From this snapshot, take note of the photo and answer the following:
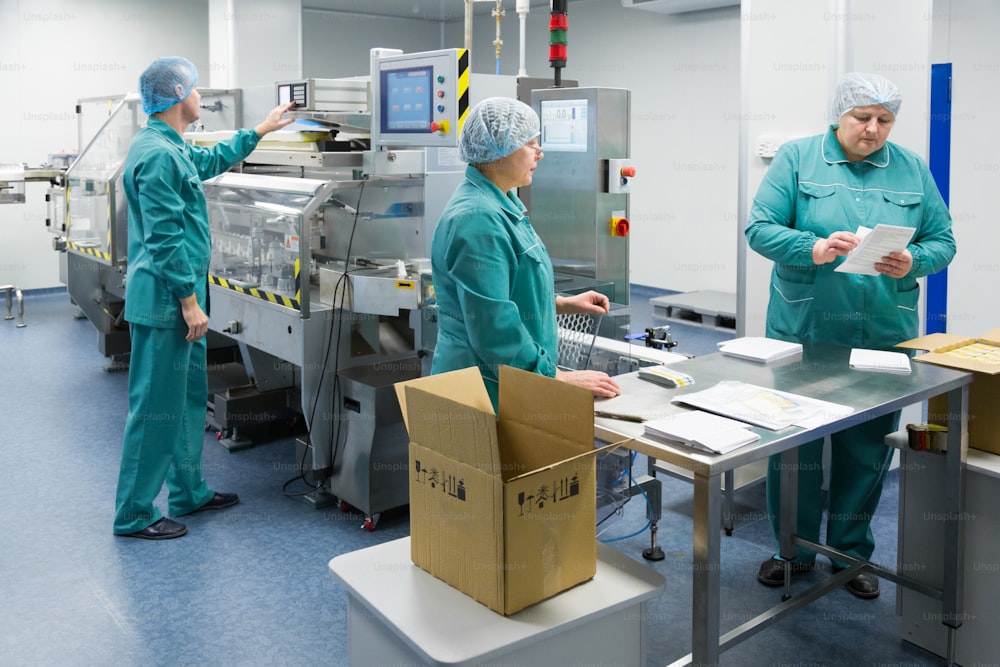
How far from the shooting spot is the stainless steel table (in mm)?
1831

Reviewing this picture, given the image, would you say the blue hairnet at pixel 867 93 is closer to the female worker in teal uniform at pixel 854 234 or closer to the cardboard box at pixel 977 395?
the female worker in teal uniform at pixel 854 234

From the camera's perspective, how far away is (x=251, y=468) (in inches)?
166

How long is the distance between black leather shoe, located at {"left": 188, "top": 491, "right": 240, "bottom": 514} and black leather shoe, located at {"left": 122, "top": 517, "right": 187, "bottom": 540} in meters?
0.22

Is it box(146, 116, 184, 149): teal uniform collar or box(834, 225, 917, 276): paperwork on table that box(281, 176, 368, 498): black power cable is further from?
box(834, 225, 917, 276): paperwork on table

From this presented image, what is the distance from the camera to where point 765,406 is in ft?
6.96

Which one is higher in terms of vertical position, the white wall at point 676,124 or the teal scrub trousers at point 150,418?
the white wall at point 676,124

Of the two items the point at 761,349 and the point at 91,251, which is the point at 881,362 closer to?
the point at 761,349

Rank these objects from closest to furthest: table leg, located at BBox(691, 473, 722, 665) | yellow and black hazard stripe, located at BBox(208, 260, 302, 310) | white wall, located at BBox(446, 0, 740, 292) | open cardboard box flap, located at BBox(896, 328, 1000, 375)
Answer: table leg, located at BBox(691, 473, 722, 665) → open cardboard box flap, located at BBox(896, 328, 1000, 375) → yellow and black hazard stripe, located at BBox(208, 260, 302, 310) → white wall, located at BBox(446, 0, 740, 292)

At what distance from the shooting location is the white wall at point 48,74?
25.5 ft

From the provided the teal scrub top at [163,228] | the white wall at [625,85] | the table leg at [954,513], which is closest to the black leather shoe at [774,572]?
the table leg at [954,513]

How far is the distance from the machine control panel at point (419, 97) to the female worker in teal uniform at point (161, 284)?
15.3 inches

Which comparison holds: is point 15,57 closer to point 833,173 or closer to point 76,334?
point 76,334

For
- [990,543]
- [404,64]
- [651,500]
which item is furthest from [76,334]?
[990,543]

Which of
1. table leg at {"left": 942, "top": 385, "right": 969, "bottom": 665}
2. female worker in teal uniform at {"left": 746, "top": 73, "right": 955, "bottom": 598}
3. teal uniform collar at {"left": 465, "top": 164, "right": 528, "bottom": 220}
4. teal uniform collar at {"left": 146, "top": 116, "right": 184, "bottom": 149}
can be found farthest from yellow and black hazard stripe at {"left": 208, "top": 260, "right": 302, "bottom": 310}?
table leg at {"left": 942, "top": 385, "right": 969, "bottom": 665}
